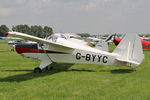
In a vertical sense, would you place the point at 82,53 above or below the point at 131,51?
below

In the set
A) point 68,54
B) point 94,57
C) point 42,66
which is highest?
point 68,54

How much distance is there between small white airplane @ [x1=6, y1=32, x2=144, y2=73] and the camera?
746 centimetres

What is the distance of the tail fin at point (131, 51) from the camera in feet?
24.2

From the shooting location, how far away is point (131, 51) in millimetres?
7500

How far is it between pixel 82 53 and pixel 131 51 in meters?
2.30

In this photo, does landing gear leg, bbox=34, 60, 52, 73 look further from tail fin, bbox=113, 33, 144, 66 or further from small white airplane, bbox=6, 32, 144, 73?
tail fin, bbox=113, 33, 144, 66

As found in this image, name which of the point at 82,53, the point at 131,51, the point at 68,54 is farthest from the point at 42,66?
the point at 131,51

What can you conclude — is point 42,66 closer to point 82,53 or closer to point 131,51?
point 82,53

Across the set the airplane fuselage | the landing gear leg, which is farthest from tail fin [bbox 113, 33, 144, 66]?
the landing gear leg

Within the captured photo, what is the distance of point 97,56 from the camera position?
26.0 feet

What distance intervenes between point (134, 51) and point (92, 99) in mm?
3962

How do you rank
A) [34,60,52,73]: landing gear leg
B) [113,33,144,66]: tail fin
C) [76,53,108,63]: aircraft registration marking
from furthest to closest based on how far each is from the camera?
1. [34,60,52,73]: landing gear leg
2. [76,53,108,63]: aircraft registration marking
3. [113,33,144,66]: tail fin

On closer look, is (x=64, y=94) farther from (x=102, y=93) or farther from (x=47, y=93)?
(x=102, y=93)

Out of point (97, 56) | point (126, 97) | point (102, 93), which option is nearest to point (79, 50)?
point (97, 56)
